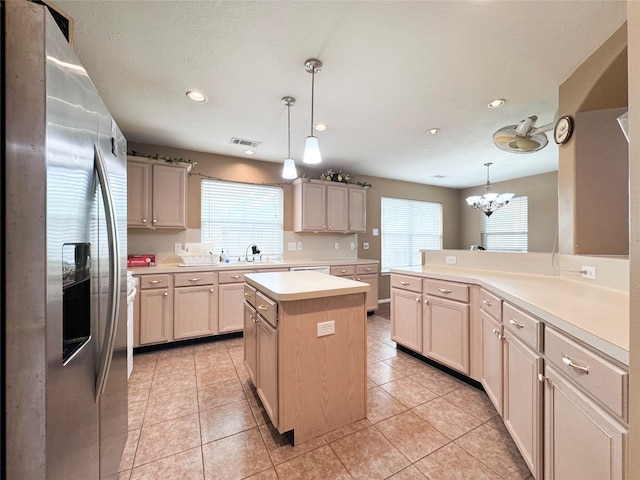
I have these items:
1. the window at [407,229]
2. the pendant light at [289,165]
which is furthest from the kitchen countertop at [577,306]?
the window at [407,229]

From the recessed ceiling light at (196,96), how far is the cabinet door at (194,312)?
6.70 feet

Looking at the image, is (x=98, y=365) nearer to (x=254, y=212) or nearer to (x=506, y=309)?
(x=506, y=309)

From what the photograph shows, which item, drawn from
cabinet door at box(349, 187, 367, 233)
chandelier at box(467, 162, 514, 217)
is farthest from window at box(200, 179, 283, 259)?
chandelier at box(467, 162, 514, 217)

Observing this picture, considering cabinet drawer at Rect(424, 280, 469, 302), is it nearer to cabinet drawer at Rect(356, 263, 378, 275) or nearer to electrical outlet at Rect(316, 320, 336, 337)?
electrical outlet at Rect(316, 320, 336, 337)

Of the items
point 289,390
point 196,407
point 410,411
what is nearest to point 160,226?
point 196,407

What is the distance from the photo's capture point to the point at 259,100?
250cm

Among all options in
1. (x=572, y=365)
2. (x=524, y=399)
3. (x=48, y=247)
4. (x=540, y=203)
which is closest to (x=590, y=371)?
(x=572, y=365)

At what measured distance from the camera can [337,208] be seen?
15.1ft

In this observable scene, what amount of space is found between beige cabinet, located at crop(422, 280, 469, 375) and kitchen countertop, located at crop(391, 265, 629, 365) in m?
0.19

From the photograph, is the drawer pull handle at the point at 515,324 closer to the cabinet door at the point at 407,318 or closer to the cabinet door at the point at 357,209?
the cabinet door at the point at 407,318

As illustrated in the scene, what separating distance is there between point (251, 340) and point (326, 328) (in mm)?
771

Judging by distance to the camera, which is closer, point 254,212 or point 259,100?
point 259,100

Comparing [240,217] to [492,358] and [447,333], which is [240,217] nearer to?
[447,333]

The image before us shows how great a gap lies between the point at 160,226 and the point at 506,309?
363cm
